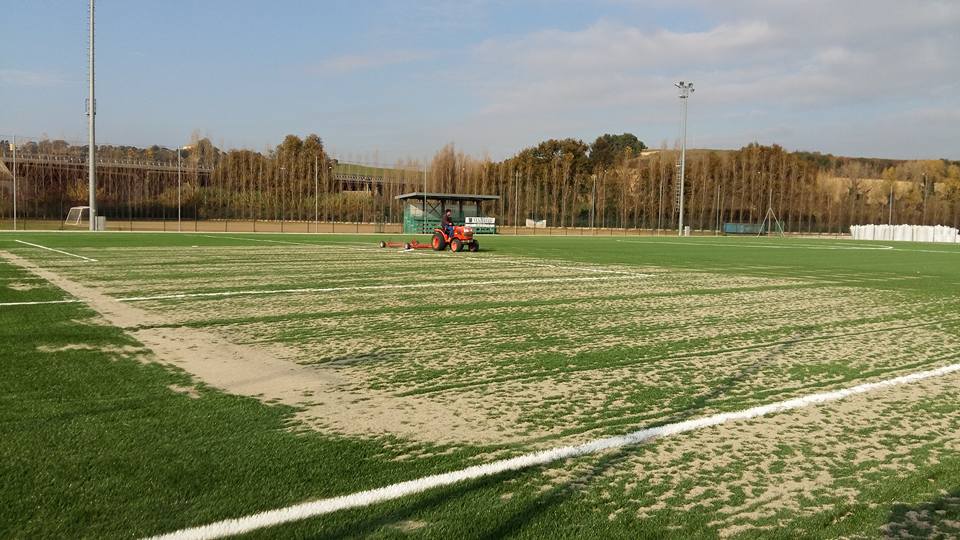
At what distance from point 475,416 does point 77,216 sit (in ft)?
190

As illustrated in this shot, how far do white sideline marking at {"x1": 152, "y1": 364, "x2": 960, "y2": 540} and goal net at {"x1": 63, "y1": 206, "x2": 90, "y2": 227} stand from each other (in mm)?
55839

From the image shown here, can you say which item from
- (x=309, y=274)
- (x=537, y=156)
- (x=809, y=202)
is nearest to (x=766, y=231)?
(x=809, y=202)

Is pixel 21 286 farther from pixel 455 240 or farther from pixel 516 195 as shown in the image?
pixel 516 195

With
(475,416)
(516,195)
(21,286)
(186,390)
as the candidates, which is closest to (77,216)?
(516,195)

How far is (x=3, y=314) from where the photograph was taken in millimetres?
8195

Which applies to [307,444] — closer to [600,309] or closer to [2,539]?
[2,539]

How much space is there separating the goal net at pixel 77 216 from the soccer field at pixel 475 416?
1914 inches

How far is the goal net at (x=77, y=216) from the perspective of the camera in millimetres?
52284

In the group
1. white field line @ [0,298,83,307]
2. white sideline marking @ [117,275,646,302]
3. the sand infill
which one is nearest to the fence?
white sideline marking @ [117,275,646,302]

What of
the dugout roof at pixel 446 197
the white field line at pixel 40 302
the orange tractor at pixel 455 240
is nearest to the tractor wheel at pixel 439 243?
the orange tractor at pixel 455 240

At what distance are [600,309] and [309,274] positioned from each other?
7.10m

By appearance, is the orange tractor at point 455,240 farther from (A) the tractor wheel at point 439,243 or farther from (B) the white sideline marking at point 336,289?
(B) the white sideline marking at point 336,289

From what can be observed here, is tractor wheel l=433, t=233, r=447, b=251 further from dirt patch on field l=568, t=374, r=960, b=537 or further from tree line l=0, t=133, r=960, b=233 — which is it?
tree line l=0, t=133, r=960, b=233

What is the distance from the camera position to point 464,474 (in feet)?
11.3
